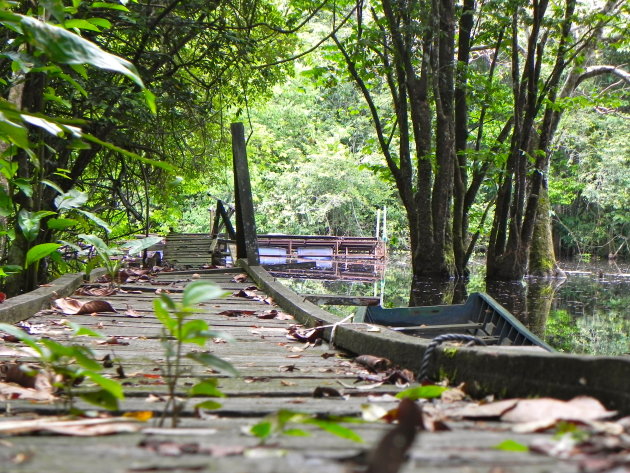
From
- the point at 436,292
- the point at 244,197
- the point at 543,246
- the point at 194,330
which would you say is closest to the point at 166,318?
the point at 194,330

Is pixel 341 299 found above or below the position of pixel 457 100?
below

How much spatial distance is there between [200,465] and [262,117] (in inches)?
1255

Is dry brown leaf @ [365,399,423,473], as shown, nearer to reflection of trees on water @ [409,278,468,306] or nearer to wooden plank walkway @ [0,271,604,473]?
wooden plank walkway @ [0,271,604,473]

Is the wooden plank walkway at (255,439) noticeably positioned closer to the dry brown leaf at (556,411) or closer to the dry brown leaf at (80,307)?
the dry brown leaf at (556,411)

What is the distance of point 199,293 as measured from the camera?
1361 mm

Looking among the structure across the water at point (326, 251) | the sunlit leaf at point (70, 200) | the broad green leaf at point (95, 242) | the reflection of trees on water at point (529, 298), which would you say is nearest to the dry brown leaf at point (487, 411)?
the broad green leaf at point (95, 242)

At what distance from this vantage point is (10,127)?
6.16 ft

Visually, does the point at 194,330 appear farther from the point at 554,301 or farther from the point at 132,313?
the point at 554,301

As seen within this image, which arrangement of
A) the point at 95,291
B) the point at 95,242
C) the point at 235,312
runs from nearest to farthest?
the point at 95,242 → the point at 235,312 → the point at 95,291

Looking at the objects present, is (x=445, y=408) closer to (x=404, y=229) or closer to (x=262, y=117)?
(x=262, y=117)

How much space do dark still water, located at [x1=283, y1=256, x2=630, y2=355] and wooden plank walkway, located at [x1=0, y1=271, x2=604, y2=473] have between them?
627 centimetres

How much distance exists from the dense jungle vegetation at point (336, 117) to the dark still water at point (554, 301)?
928 mm

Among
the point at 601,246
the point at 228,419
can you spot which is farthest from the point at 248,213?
the point at 601,246

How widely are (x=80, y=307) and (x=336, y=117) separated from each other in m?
15.2
